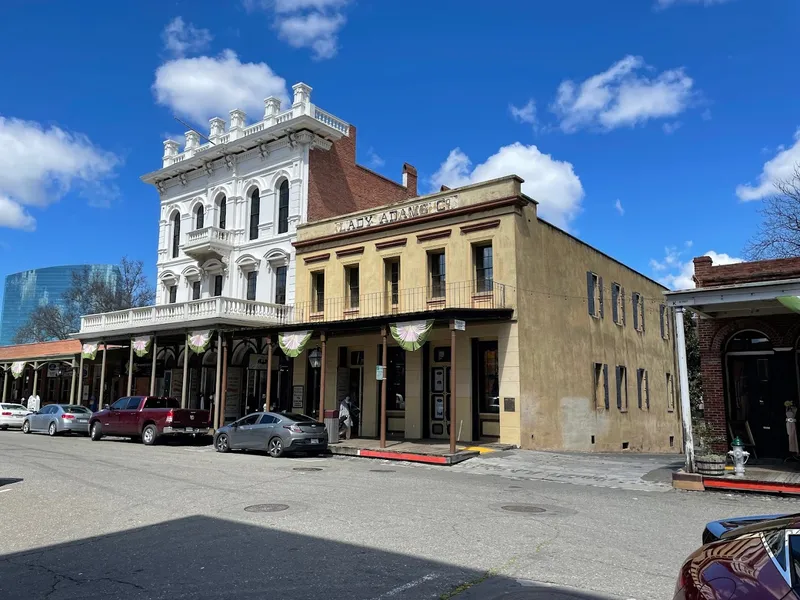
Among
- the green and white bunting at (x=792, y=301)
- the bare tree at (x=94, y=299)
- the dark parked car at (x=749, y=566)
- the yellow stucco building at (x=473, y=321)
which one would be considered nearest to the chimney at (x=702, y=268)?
the green and white bunting at (x=792, y=301)

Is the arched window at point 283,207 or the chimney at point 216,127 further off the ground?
the chimney at point 216,127

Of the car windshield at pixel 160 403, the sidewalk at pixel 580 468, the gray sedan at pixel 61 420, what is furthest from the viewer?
the gray sedan at pixel 61 420

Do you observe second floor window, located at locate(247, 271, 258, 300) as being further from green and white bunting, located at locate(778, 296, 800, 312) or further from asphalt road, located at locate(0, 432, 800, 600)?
green and white bunting, located at locate(778, 296, 800, 312)

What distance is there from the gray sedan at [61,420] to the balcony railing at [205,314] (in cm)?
417

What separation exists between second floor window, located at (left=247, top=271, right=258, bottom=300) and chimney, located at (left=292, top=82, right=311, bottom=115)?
26.0 feet

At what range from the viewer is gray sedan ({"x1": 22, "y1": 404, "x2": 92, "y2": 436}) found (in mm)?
27172

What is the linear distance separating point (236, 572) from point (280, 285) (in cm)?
2306

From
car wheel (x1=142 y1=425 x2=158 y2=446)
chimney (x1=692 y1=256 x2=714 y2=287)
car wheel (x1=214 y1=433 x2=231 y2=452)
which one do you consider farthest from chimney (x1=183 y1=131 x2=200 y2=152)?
chimney (x1=692 y1=256 x2=714 y2=287)

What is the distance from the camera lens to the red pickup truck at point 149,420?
22562mm

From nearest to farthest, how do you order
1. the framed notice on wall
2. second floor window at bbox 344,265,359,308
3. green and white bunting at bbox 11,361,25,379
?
second floor window at bbox 344,265,359,308, the framed notice on wall, green and white bunting at bbox 11,361,25,379

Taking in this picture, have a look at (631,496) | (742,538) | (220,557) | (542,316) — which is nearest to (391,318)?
(542,316)

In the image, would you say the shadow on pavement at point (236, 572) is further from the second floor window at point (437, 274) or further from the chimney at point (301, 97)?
the chimney at point (301, 97)

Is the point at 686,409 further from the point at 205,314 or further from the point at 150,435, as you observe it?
the point at 205,314

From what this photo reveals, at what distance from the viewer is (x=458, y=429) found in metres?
21.7
